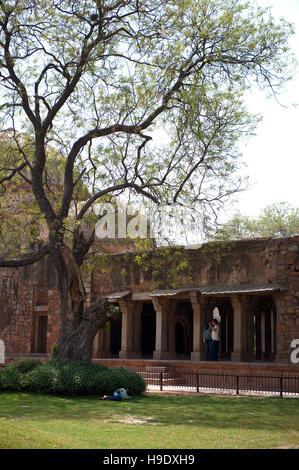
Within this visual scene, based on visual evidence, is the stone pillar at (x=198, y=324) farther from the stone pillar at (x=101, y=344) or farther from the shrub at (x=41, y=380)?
the shrub at (x=41, y=380)

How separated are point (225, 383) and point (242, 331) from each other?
2.49 metres

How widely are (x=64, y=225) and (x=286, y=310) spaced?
8282mm

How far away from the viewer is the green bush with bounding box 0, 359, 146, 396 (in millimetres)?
14875

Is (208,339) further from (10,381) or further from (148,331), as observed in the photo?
(148,331)

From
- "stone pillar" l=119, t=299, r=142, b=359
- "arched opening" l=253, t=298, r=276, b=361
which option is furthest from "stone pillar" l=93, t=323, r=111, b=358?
"arched opening" l=253, t=298, r=276, b=361

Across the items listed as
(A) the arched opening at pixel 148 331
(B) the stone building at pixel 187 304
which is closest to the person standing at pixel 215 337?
(B) the stone building at pixel 187 304

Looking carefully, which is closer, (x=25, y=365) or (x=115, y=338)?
(x=25, y=365)

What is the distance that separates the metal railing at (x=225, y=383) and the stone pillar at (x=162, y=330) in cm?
178

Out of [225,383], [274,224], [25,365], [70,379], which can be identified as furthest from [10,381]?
[274,224]

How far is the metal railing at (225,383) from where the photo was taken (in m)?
16.9

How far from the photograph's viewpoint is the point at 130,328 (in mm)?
24625

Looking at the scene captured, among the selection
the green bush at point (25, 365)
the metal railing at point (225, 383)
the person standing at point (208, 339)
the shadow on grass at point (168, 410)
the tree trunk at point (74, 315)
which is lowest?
the metal railing at point (225, 383)

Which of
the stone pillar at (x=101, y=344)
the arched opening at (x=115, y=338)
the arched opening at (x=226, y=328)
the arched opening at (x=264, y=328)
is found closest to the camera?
the arched opening at (x=264, y=328)
